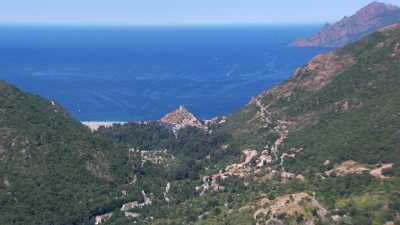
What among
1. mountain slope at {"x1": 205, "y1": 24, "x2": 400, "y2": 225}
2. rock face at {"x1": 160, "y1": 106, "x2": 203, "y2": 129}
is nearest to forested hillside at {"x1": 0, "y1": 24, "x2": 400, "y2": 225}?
mountain slope at {"x1": 205, "y1": 24, "x2": 400, "y2": 225}

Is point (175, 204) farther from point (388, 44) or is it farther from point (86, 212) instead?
point (388, 44)

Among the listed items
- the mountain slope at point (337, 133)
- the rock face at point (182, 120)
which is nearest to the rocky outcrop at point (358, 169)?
the mountain slope at point (337, 133)

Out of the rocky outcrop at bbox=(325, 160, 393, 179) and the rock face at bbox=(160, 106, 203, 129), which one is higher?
the rock face at bbox=(160, 106, 203, 129)

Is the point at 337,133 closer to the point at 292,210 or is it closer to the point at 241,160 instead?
the point at 241,160

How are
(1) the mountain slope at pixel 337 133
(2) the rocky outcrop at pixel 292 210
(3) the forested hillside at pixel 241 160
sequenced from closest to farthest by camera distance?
(2) the rocky outcrop at pixel 292 210 < (1) the mountain slope at pixel 337 133 < (3) the forested hillside at pixel 241 160

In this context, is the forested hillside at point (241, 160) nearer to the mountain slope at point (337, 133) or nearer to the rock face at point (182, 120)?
the mountain slope at point (337, 133)

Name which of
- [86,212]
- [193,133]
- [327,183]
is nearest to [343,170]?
[327,183]

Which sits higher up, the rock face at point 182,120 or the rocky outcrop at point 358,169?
the rock face at point 182,120

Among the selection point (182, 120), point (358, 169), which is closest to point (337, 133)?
point (358, 169)

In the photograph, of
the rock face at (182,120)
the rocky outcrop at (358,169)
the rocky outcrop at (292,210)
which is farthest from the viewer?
the rock face at (182,120)

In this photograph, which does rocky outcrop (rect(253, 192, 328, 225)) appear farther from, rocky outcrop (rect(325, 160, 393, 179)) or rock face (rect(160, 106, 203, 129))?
rock face (rect(160, 106, 203, 129))

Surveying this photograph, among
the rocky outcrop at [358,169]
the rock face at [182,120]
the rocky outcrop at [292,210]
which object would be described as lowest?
the rocky outcrop at [292,210]
